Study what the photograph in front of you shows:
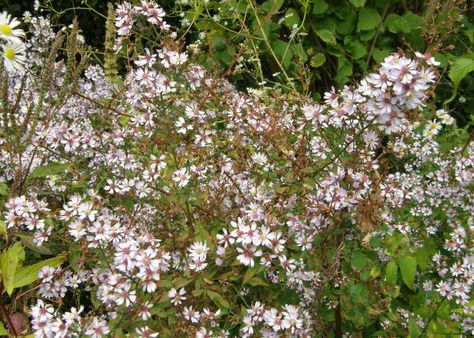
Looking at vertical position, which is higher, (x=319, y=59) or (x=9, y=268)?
(x=319, y=59)

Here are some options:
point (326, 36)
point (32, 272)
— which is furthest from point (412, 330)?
point (326, 36)

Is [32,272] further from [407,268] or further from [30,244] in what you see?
[407,268]

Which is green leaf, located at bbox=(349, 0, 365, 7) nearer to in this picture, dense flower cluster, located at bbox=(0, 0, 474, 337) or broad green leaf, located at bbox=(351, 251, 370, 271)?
dense flower cluster, located at bbox=(0, 0, 474, 337)

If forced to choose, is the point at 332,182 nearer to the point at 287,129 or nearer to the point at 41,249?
the point at 287,129

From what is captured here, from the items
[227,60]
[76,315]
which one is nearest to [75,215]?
[76,315]

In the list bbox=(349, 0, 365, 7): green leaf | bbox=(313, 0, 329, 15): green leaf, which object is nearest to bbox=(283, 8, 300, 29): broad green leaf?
bbox=(313, 0, 329, 15): green leaf

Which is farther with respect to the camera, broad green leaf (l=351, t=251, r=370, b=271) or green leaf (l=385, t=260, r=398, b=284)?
green leaf (l=385, t=260, r=398, b=284)

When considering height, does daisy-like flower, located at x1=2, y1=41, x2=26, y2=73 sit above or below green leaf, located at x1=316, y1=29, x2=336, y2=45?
below
